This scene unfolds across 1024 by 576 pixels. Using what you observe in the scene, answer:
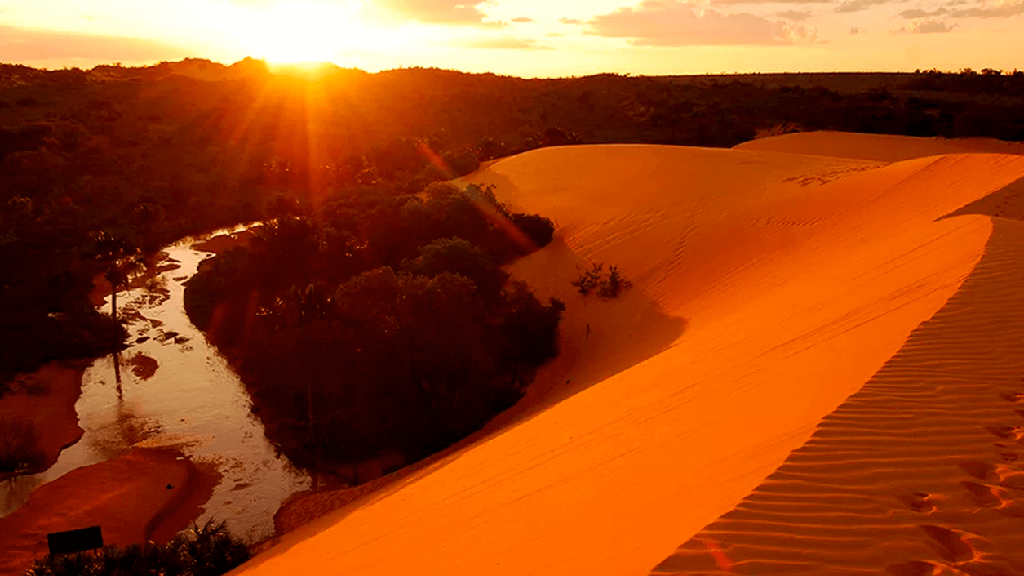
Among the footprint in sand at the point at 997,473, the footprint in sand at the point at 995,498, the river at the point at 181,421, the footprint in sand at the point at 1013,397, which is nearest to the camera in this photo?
the footprint in sand at the point at 995,498

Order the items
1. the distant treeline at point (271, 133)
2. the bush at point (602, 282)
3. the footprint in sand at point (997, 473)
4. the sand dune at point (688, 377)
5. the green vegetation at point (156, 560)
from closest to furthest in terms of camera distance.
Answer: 1. the footprint in sand at point (997, 473)
2. the sand dune at point (688, 377)
3. the green vegetation at point (156, 560)
4. the bush at point (602, 282)
5. the distant treeline at point (271, 133)

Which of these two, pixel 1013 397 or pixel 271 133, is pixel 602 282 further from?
pixel 271 133

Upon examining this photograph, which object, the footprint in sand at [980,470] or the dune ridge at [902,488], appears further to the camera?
the footprint in sand at [980,470]

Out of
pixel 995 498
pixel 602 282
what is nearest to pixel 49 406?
pixel 602 282

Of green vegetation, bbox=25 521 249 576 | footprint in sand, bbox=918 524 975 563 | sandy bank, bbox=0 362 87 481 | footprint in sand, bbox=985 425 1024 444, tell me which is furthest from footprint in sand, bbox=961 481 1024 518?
sandy bank, bbox=0 362 87 481

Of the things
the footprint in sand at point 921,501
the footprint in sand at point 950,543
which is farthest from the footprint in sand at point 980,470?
the footprint in sand at point 950,543

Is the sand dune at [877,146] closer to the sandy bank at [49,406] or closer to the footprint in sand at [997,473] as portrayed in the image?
the sandy bank at [49,406]

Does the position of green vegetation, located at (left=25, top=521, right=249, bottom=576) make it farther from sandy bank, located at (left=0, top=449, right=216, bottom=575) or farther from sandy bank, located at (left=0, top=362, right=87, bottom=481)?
sandy bank, located at (left=0, top=362, right=87, bottom=481)
